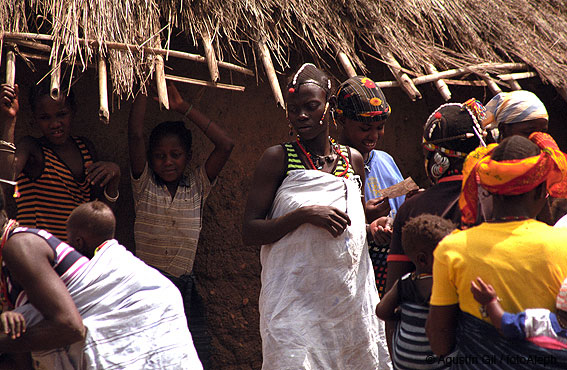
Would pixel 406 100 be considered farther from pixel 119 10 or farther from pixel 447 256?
pixel 447 256

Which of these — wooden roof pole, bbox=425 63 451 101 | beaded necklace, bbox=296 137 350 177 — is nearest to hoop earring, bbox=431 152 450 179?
beaded necklace, bbox=296 137 350 177

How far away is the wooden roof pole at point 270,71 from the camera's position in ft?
13.5

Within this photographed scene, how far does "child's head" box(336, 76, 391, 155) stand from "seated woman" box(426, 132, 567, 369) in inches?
54.8

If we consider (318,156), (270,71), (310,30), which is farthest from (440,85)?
(318,156)

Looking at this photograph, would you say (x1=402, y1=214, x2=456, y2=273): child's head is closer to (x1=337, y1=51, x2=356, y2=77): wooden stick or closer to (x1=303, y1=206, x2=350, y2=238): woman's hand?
(x1=303, y1=206, x2=350, y2=238): woman's hand

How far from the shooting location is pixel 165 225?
4508 mm

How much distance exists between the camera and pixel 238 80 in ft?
16.5

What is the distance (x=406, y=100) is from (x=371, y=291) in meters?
2.23

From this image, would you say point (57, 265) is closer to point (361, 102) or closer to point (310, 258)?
point (310, 258)

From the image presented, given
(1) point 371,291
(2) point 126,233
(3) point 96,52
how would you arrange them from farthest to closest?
(2) point 126,233, (3) point 96,52, (1) point 371,291

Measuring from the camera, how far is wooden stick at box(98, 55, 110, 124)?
11.6 feet

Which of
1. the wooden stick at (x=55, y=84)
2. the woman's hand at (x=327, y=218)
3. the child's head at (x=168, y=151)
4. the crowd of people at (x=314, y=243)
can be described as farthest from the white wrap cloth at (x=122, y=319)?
the child's head at (x=168, y=151)

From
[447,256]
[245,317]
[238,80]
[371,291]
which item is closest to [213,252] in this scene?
[245,317]

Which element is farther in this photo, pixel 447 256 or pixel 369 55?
pixel 369 55
